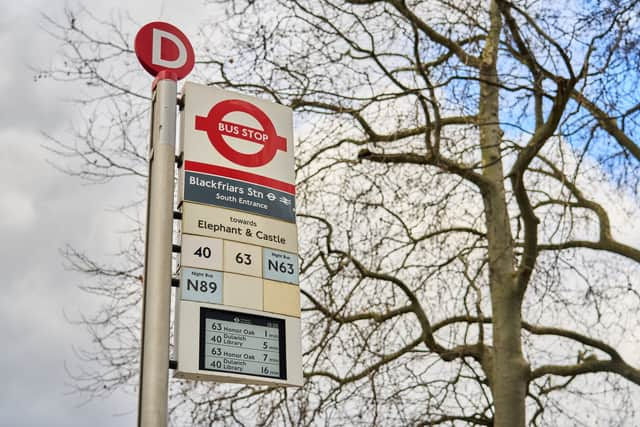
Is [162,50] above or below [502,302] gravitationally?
below

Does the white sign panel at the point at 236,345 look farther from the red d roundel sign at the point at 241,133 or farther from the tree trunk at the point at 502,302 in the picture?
the tree trunk at the point at 502,302

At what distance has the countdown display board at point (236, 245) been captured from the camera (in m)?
4.54

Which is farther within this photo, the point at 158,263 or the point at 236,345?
Result: the point at 236,345

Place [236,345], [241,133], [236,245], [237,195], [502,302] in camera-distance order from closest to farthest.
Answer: [236,345], [236,245], [237,195], [241,133], [502,302]

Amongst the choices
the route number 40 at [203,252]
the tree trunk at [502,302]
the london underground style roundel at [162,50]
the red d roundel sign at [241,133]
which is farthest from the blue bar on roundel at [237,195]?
the tree trunk at [502,302]

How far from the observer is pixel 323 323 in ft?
34.1

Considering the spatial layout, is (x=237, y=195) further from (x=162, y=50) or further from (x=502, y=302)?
(x=502, y=302)

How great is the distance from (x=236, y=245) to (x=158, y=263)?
1.77ft

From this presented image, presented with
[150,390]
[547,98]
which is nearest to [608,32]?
[547,98]

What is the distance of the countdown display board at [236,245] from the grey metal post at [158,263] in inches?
7.6

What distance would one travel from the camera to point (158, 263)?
4.39 metres

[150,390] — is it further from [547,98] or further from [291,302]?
[547,98]

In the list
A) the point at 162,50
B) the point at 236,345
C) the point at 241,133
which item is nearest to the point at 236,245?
the point at 236,345

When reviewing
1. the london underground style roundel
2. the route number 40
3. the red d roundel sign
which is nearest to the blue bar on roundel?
the red d roundel sign
